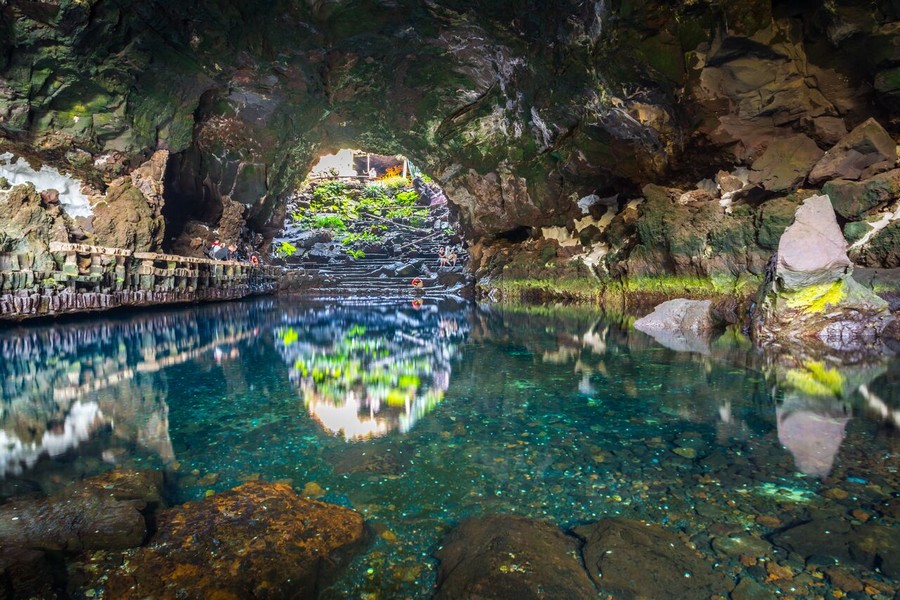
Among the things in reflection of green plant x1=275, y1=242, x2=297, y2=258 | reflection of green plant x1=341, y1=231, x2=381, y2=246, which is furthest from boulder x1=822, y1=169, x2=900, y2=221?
reflection of green plant x1=275, y1=242, x2=297, y2=258

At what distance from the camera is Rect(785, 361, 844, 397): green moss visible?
4141 millimetres

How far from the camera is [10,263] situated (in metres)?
10.0

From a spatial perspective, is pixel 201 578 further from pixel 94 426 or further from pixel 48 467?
pixel 94 426

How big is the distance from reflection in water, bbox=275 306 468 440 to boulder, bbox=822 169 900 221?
798cm

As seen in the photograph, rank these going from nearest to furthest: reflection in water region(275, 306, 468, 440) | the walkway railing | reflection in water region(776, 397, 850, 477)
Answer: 1. reflection in water region(776, 397, 850, 477)
2. reflection in water region(275, 306, 468, 440)
3. the walkway railing

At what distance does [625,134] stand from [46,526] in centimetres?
1339

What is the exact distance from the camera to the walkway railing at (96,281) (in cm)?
1004

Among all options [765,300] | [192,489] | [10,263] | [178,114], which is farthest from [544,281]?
[192,489]

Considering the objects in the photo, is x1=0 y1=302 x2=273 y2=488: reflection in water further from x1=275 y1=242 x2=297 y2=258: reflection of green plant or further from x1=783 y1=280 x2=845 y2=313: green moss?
x1=275 y1=242 x2=297 y2=258: reflection of green plant

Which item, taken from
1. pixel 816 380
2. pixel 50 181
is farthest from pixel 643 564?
pixel 50 181

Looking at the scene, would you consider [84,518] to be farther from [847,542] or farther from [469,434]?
[847,542]

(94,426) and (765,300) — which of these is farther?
(765,300)

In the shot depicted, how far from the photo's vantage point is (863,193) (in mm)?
9062

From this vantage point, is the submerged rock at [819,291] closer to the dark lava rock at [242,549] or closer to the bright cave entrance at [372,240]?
the dark lava rock at [242,549]
